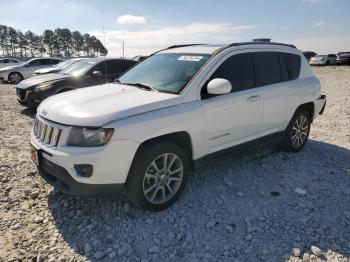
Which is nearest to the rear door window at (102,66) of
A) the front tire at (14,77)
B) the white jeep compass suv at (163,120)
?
the white jeep compass suv at (163,120)

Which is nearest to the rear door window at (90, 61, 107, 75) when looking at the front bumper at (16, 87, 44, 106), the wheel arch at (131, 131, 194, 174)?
the front bumper at (16, 87, 44, 106)

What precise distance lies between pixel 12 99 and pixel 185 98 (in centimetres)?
1021

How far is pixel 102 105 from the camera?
3.62 metres

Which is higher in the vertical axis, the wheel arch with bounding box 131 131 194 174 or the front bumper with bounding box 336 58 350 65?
the wheel arch with bounding box 131 131 194 174

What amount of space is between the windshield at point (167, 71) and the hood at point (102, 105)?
0.76 ft

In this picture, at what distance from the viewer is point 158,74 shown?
14.8ft

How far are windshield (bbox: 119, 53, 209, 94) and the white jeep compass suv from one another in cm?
2

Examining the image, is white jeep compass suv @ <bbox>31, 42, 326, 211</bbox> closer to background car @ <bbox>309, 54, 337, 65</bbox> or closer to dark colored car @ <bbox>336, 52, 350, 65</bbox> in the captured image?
background car @ <bbox>309, 54, 337, 65</bbox>

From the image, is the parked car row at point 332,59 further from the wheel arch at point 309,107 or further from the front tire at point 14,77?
the wheel arch at point 309,107

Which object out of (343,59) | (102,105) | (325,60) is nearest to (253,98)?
(102,105)

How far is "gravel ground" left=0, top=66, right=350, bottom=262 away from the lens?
324cm

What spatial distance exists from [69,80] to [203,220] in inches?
262

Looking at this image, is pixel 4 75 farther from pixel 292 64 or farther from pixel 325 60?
pixel 325 60

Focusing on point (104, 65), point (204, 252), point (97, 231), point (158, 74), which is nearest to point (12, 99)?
point (104, 65)
